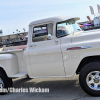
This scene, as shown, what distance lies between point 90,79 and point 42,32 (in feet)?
6.15

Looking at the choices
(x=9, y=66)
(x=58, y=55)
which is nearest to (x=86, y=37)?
(x=58, y=55)

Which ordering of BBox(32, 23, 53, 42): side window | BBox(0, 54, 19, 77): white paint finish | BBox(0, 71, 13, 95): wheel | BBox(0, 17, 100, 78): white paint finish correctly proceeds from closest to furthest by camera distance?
BBox(0, 17, 100, 78): white paint finish < BBox(32, 23, 53, 42): side window < BBox(0, 54, 19, 77): white paint finish < BBox(0, 71, 13, 95): wheel

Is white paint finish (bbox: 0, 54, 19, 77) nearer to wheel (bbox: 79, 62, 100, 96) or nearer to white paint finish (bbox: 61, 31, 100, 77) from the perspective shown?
white paint finish (bbox: 61, 31, 100, 77)

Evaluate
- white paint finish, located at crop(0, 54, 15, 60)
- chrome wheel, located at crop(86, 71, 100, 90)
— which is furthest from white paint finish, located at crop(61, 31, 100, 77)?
white paint finish, located at crop(0, 54, 15, 60)

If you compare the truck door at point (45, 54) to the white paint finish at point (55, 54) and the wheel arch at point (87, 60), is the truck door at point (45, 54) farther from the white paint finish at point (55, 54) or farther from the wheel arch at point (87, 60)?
the wheel arch at point (87, 60)

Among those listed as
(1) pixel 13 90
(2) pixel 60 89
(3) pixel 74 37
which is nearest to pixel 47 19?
(3) pixel 74 37

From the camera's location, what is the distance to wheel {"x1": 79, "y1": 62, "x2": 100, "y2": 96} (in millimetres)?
3557

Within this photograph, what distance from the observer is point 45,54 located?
4012mm

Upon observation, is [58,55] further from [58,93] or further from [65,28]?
[58,93]

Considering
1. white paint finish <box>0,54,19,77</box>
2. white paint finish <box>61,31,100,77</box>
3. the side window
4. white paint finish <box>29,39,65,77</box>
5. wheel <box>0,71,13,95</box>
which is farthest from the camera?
wheel <box>0,71,13,95</box>

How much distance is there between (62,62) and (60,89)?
121 cm

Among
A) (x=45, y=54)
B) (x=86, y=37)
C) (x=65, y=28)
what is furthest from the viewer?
(x=65, y=28)

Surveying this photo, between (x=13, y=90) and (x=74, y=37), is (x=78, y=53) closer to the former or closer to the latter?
(x=74, y=37)

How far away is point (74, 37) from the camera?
389cm
